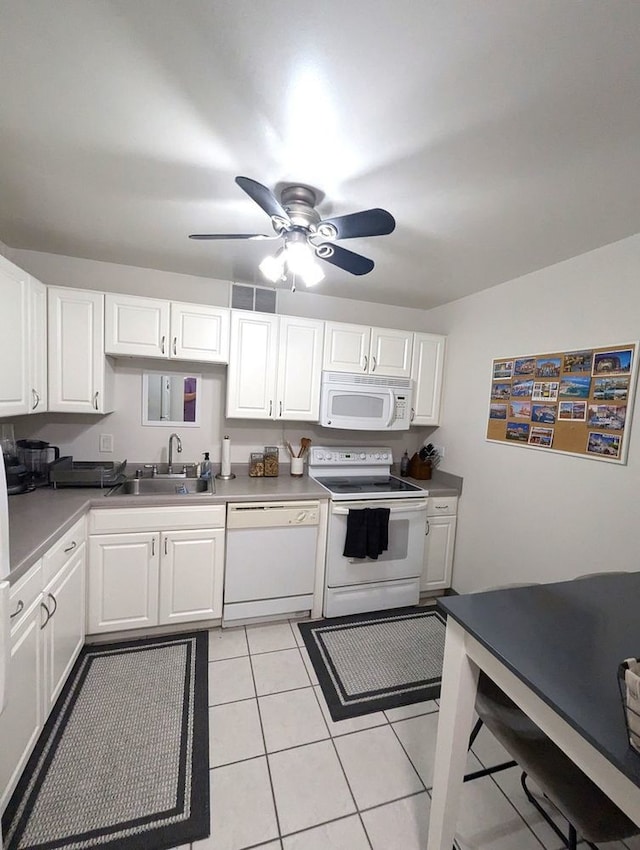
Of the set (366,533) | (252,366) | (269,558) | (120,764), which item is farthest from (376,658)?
(252,366)

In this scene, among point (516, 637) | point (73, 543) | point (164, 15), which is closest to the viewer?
point (164, 15)

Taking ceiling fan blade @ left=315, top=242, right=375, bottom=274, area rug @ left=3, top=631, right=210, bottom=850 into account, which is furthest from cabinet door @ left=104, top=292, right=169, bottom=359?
area rug @ left=3, top=631, right=210, bottom=850

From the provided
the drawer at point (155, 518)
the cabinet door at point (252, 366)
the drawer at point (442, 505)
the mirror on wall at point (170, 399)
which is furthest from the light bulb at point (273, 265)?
the drawer at point (442, 505)

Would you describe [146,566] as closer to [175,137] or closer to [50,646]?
[50,646]

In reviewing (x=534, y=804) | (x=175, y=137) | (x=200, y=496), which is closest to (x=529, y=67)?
(x=175, y=137)

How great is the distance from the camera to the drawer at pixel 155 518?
1981mm

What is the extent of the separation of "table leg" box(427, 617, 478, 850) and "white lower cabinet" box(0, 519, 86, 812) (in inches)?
52.2

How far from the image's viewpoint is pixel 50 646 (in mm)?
1534

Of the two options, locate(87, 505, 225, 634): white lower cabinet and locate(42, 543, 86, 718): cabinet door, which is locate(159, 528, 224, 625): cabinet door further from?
locate(42, 543, 86, 718): cabinet door

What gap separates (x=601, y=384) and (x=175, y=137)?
2201 millimetres

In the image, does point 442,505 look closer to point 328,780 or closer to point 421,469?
point 421,469

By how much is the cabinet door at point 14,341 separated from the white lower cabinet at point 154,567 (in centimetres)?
71

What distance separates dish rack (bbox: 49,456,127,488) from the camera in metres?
2.08

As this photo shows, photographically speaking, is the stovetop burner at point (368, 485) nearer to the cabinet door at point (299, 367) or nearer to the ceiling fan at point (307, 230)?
the cabinet door at point (299, 367)
